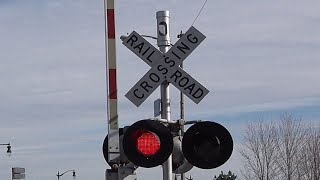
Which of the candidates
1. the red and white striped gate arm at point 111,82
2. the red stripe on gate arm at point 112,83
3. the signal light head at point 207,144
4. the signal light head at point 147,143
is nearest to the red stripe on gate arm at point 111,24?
the red and white striped gate arm at point 111,82

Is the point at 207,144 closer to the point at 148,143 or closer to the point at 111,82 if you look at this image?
the point at 148,143

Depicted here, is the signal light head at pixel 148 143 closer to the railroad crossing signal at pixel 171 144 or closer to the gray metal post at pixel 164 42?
the railroad crossing signal at pixel 171 144

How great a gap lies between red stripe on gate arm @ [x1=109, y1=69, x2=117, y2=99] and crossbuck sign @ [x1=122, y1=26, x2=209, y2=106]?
2.54ft

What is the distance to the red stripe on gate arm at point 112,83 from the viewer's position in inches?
237

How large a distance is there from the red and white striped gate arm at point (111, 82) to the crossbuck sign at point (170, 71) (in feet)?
2.52

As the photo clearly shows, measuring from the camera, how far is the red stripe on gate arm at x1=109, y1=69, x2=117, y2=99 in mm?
6031

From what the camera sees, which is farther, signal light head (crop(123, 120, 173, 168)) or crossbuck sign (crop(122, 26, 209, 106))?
crossbuck sign (crop(122, 26, 209, 106))

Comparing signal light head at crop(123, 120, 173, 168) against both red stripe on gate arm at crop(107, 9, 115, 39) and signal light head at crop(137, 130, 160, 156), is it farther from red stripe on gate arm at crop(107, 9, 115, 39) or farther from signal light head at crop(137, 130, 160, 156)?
red stripe on gate arm at crop(107, 9, 115, 39)

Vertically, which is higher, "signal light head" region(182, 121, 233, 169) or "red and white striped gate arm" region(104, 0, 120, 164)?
"red and white striped gate arm" region(104, 0, 120, 164)

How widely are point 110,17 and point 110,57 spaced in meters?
0.34

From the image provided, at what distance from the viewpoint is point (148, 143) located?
608 cm

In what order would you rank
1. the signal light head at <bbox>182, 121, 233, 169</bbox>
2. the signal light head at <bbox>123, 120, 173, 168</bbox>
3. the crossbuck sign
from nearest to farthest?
1. the signal light head at <bbox>123, 120, 173, 168</bbox>
2. the signal light head at <bbox>182, 121, 233, 169</bbox>
3. the crossbuck sign

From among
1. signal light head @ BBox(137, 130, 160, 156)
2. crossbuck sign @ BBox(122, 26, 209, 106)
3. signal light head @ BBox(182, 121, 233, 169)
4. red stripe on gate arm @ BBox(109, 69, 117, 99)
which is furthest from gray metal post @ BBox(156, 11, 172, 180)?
red stripe on gate arm @ BBox(109, 69, 117, 99)

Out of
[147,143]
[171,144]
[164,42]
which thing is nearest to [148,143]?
[147,143]
